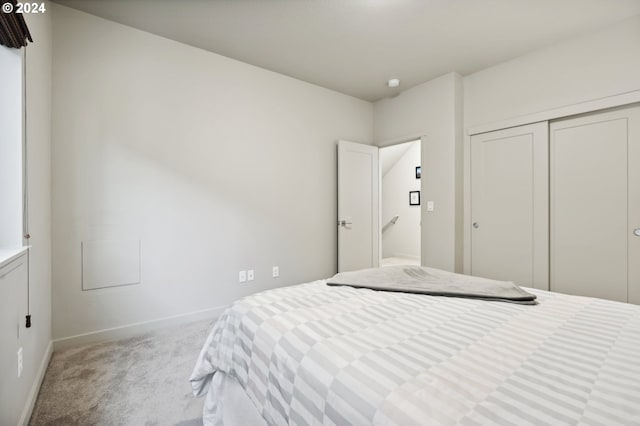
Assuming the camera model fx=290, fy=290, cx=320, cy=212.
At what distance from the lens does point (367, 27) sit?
2.60 meters

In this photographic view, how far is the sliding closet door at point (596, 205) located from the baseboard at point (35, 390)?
4113mm

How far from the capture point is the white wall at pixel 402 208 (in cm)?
638

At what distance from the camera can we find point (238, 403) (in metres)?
1.22

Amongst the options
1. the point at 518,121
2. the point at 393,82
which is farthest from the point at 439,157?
the point at 393,82

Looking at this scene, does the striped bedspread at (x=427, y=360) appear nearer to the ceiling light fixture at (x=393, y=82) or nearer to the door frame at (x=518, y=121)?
the door frame at (x=518, y=121)

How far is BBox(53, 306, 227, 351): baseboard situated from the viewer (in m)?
2.30

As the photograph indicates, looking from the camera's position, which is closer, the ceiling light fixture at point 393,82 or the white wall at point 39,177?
the white wall at point 39,177

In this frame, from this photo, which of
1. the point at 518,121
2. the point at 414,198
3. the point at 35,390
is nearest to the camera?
the point at 35,390

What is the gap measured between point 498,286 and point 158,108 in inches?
120

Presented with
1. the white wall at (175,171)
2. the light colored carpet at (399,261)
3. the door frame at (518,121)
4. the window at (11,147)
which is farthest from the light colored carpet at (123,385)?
the light colored carpet at (399,261)

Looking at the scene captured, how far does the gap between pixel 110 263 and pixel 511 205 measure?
3.97 metres

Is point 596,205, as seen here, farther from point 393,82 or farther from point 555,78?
point 393,82

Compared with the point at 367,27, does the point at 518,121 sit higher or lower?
lower

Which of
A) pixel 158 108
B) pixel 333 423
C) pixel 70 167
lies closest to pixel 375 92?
pixel 158 108
